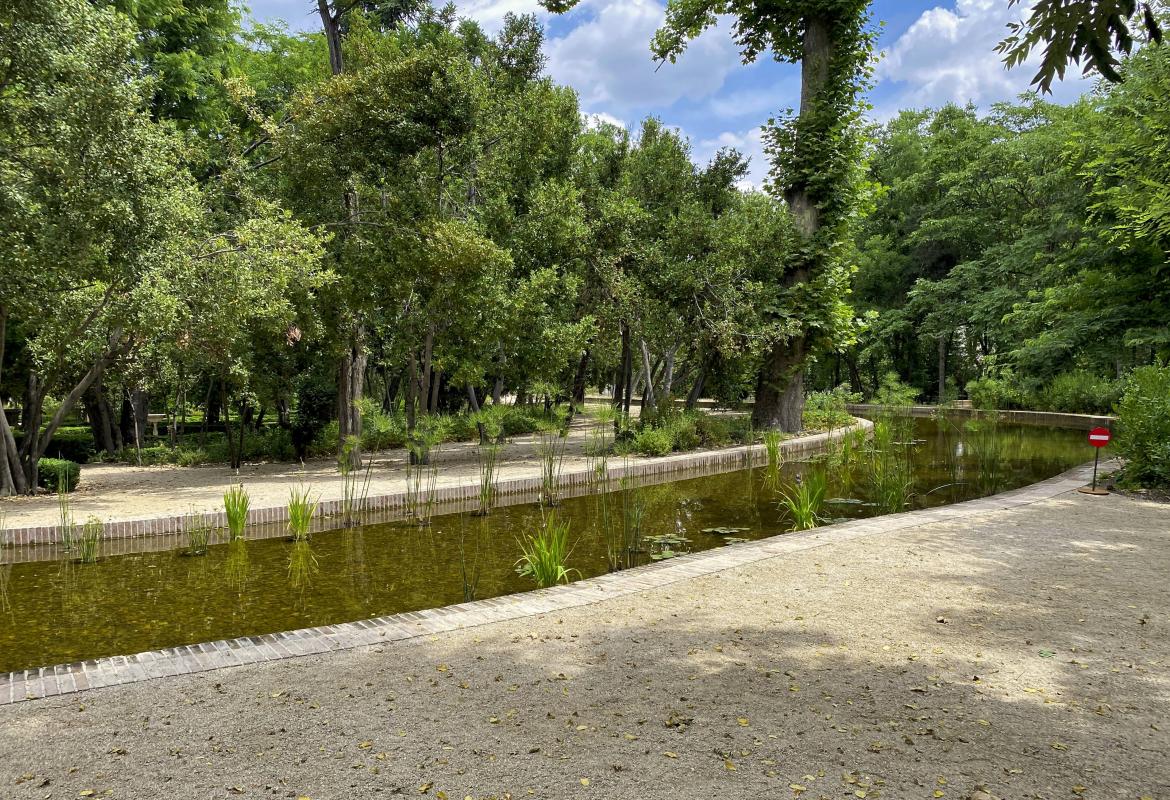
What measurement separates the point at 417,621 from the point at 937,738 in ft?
8.75

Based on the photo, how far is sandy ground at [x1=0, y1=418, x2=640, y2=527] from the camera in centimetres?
→ 782

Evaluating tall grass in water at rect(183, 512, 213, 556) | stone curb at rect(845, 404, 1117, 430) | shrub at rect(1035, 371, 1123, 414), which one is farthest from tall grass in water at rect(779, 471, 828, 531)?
shrub at rect(1035, 371, 1123, 414)

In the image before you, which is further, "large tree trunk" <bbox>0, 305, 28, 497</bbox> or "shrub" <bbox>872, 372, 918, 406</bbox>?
"shrub" <bbox>872, 372, 918, 406</bbox>

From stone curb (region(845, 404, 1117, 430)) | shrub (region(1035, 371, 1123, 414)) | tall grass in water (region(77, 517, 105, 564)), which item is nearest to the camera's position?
tall grass in water (region(77, 517, 105, 564))

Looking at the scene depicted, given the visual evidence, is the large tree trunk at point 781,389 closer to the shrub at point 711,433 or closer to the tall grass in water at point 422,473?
the shrub at point 711,433

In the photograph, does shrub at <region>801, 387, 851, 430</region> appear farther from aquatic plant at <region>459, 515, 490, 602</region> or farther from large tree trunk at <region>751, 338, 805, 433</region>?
aquatic plant at <region>459, 515, 490, 602</region>

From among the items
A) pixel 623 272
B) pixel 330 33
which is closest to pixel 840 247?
pixel 623 272

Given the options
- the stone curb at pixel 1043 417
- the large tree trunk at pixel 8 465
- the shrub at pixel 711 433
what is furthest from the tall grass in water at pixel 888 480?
the large tree trunk at pixel 8 465

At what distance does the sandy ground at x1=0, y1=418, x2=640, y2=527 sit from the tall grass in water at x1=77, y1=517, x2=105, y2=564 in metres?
0.88

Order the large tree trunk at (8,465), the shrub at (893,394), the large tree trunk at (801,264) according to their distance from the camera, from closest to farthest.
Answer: the large tree trunk at (8,465) < the large tree trunk at (801,264) < the shrub at (893,394)

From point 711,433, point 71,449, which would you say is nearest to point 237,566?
point 711,433

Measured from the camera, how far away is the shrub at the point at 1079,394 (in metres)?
19.5

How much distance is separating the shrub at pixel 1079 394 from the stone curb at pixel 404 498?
37.5 ft

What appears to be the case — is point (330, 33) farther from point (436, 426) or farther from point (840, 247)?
point (840, 247)
